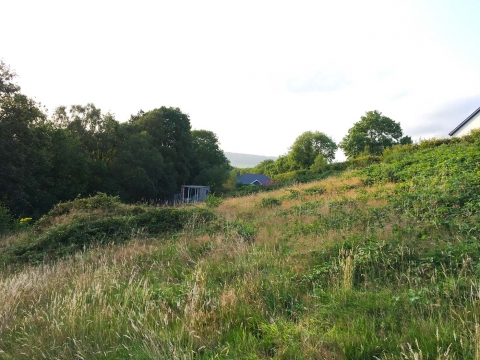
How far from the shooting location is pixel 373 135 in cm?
4888

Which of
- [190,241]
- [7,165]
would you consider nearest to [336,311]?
[190,241]

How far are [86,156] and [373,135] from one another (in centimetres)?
4235

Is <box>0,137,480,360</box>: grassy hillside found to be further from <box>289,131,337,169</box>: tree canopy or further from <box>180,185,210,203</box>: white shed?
<box>289,131,337,169</box>: tree canopy

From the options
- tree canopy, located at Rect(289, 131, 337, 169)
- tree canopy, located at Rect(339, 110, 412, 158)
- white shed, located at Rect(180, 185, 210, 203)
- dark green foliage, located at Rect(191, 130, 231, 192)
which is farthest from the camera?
tree canopy, located at Rect(289, 131, 337, 169)

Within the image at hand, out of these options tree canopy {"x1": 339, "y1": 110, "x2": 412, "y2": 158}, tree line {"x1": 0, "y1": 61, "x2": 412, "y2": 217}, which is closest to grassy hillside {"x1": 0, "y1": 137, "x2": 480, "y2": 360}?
tree line {"x1": 0, "y1": 61, "x2": 412, "y2": 217}

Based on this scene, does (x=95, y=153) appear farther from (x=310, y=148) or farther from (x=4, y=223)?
(x=310, y=148)

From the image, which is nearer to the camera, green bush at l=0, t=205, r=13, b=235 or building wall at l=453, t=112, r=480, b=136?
green bush at l=0, t=205, r=13, b=235

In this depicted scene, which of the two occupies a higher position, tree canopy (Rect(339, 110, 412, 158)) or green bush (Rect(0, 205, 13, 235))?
tree canopy (Rect(339, 110, 412, 158))

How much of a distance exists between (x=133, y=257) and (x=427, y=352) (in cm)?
495

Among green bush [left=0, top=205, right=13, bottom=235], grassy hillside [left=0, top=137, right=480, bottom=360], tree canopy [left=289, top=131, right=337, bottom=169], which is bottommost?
green bush [left=0, top=205, right=13, bottom=235]

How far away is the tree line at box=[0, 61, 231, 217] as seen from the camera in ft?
60.6

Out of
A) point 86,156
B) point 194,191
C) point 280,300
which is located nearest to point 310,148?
point 194,191

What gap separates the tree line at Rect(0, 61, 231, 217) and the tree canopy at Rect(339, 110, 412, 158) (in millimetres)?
21789

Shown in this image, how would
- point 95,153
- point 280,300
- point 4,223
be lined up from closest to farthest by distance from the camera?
point 280,300, point 4,223, point 95,153
